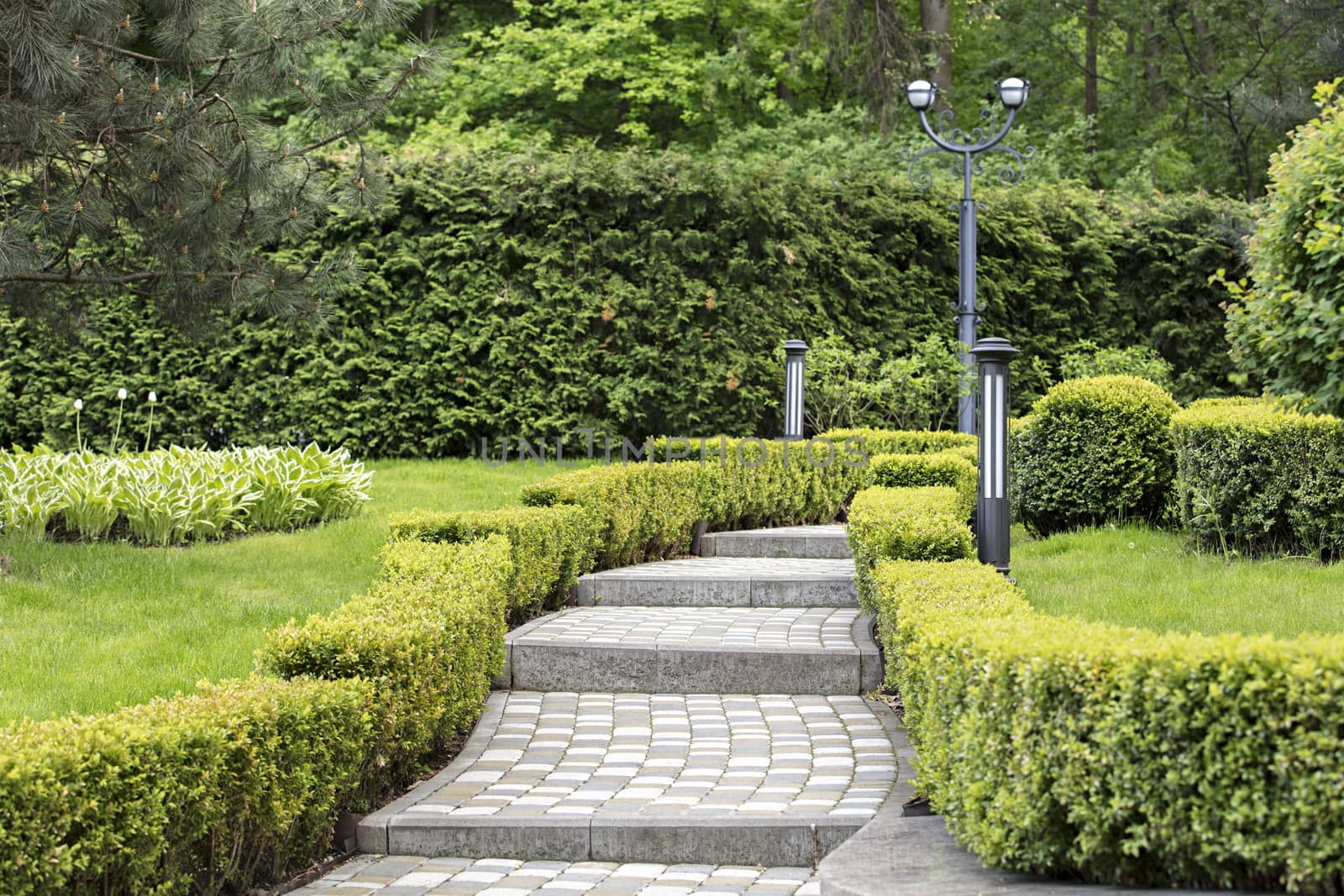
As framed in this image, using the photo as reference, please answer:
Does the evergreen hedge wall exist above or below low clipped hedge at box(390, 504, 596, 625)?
above

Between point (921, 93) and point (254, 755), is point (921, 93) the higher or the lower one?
the higher one

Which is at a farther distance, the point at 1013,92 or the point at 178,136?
the point at 1013,92

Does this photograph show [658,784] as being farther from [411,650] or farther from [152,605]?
[152,605]

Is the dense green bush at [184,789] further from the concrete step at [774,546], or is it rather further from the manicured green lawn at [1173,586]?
the concrete step at [774,546]

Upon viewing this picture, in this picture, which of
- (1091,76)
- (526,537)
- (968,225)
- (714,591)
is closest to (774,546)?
(714,591)

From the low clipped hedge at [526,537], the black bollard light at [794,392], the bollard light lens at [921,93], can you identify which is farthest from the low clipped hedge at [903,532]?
the bollard light lens at [921,93]

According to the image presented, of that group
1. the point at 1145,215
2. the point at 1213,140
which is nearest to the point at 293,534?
the point at 1145,215

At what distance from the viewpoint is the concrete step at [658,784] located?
14.1 feet

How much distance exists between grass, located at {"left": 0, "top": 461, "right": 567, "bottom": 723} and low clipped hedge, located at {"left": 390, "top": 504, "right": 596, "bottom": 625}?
0.61 m

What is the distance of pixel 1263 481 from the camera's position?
7.45 m

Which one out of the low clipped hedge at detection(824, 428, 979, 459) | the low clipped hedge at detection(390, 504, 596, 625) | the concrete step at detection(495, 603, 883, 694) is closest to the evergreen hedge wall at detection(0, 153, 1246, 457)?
the low clipped hedge at detection(824, 428, 979, 459)

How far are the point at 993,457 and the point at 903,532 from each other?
965mm

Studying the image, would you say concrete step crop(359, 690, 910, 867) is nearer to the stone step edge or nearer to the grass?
the grass

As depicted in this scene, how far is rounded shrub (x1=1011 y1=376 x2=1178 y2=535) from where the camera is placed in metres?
8.97
